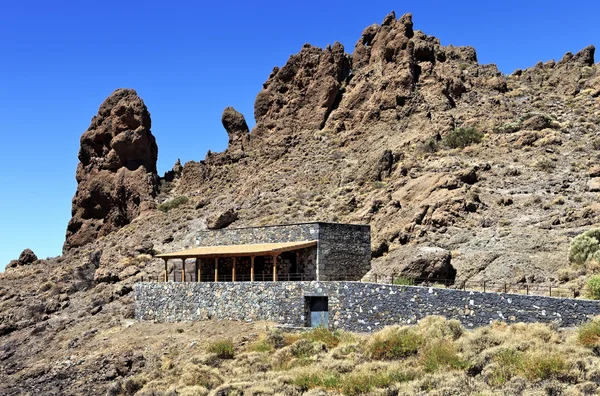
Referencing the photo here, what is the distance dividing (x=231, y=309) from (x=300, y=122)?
36280mm

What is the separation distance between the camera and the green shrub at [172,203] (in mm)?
63625

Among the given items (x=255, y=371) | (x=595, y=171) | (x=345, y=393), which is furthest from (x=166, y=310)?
(x=595, y=171)

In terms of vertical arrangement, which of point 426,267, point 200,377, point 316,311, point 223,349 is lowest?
point 200,377

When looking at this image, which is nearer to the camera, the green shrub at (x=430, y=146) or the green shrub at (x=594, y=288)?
the green shrub at (x=594, y=288)

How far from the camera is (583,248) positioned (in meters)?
29.7

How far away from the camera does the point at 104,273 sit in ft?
158

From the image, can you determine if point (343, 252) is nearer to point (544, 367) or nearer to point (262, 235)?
point (262, 235)

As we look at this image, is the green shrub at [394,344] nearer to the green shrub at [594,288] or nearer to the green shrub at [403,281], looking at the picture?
the green shrub at [403,281]

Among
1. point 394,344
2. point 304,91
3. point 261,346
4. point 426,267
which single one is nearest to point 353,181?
point 304,91

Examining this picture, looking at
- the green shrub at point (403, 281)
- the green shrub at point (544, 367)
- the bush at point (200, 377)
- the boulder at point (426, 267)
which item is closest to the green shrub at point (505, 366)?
the green shrub at point (544, 367)

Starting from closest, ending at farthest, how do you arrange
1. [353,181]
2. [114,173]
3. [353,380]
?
[353,380] → [353,181] → [114,173]

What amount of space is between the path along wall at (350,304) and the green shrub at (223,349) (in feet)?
11.8

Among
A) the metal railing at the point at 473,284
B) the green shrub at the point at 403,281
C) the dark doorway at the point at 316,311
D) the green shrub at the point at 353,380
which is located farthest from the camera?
the green shrub at the point at 403,281

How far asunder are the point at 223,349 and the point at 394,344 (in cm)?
788
